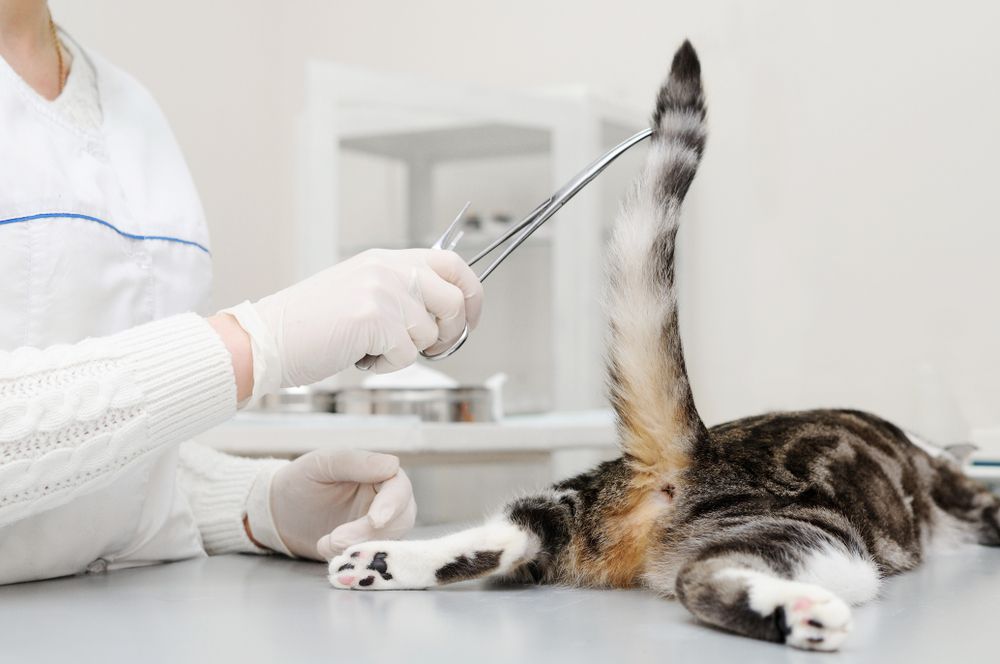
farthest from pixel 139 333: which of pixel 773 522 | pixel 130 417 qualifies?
pixel 773 522

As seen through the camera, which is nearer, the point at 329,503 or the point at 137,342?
the point at 137,342

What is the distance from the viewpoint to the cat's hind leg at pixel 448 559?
0.91 m

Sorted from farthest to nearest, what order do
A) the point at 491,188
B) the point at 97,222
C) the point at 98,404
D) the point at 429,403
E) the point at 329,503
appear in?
the point at 491,188, the point at 429,403, the point at 329,503, the point at 97,222, the point at 98,404

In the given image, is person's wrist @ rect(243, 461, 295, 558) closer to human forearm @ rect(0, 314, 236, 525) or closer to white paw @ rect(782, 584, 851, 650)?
human forearm @ rect(0, 314, 236, 525)

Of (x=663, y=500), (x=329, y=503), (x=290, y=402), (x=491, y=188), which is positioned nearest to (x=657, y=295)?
(x=663, y=500)

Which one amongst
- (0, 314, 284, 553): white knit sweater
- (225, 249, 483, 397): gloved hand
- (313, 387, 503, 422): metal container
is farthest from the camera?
(313, 387, 503, 422): metal container

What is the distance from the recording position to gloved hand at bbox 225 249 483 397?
0.91 metres

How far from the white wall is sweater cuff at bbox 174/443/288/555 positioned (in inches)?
71.0

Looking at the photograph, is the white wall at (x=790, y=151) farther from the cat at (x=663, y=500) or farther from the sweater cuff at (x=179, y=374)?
the sweater cuff at (x=179, y=374)

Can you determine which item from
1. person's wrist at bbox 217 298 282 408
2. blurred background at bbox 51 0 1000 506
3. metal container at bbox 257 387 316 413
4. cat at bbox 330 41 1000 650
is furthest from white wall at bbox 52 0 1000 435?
person's wrist at bbox 217 298 282 408

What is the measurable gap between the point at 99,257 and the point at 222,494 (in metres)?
0.35

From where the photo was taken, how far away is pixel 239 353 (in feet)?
2.92

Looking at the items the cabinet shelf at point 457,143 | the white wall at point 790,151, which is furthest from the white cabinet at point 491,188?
the white wall at point 790,151

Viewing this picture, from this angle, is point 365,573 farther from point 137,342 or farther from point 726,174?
point 726,174
